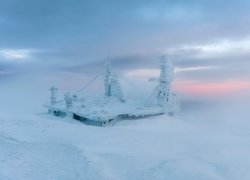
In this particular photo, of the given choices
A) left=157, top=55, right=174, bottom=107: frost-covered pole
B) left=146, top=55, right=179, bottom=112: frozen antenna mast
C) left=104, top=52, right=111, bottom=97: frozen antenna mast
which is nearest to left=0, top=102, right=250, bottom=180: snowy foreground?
left=146, top=55, right=179, bottom=112: frozen antenna mast

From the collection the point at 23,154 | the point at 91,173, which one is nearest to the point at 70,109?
the point at 23,154

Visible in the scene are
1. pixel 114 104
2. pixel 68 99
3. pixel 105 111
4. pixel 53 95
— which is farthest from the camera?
pixel 53 95

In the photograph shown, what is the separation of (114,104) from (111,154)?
17.1 metres

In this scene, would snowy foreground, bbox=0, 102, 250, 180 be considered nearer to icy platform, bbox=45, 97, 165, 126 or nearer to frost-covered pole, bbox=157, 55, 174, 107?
icy platform, bbox=45, 97, 165, 126

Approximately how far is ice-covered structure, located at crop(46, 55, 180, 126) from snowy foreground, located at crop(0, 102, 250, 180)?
14.1 ft

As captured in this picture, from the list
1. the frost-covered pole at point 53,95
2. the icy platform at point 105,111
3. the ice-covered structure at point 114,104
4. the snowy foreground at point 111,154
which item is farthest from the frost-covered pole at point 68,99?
the snowy foreground at point 111,154

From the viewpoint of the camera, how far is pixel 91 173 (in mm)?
19359

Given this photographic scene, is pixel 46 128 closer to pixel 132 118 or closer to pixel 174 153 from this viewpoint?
pixel 132 118

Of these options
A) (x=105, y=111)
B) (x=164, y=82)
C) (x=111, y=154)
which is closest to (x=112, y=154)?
(x=111, y=154)

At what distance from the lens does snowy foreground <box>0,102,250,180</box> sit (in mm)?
19641

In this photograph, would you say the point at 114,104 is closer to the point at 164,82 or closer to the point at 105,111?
the point at 105,111

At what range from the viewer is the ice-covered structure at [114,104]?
3612 cm

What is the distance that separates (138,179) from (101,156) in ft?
14.3

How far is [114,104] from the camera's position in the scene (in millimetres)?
39812
